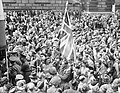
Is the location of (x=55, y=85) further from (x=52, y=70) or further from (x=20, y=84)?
(x=52, y=70)

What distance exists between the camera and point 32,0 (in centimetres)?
1368

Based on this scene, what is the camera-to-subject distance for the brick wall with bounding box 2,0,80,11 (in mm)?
13539

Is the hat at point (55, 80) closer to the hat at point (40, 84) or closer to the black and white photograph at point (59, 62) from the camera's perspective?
the black and white photograph at point (59, 62)

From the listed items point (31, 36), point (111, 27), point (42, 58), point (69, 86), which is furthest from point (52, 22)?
point (69, 86)

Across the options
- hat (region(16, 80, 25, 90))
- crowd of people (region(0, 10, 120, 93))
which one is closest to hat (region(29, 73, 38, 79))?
Answer: crowd of people (region(0, 10, 120, 93))

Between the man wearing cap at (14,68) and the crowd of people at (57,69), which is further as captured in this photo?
the man wearing cap at (14,68)

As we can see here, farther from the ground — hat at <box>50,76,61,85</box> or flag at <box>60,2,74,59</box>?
flag at <box>60,2,74,59</box>

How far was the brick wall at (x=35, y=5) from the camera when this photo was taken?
44.4ft

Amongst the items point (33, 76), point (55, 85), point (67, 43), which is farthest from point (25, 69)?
point (67, 43)

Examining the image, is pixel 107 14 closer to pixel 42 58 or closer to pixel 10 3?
pixel 10 3

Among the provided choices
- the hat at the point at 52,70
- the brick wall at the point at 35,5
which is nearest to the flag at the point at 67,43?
the hat at the point at 52,70

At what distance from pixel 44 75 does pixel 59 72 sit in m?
0.37

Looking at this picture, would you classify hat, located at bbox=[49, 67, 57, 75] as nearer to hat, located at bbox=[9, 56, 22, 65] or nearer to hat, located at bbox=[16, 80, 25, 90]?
hat, located at bbox=[9, 56, 22, 65]

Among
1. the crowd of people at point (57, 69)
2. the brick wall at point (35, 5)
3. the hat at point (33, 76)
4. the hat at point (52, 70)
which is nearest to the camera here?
the crowd of people at point (57, 69)
